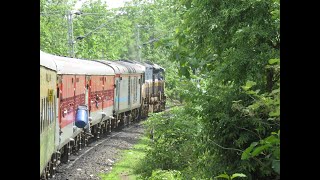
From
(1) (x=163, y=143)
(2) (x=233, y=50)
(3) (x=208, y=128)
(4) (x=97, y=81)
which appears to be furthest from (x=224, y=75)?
(4) (x=97, y=81)

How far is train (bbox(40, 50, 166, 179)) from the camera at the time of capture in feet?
29.9

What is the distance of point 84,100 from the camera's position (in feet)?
53.3

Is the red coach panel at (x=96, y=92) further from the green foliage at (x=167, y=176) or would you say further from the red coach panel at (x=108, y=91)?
the green foliage at (x=167, y=176)

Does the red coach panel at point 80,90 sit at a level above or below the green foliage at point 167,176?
above

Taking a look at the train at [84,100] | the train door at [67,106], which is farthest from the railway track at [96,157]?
the train door at [67,106]

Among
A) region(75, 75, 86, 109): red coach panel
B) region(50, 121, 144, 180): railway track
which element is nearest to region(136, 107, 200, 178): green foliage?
region(50, 121, 144, 180): railway track

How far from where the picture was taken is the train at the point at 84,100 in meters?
9.12

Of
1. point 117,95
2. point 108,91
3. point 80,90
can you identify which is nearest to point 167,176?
point 80,90

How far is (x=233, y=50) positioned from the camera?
6.37m

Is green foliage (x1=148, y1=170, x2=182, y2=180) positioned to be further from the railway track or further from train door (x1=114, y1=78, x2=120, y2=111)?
train door (x1=114, y1=78, x2=120, y2=111)

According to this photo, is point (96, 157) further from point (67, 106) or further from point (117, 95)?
point (117, 95)

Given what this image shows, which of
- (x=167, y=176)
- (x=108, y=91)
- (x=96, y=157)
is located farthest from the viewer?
(x=108, y=91)
